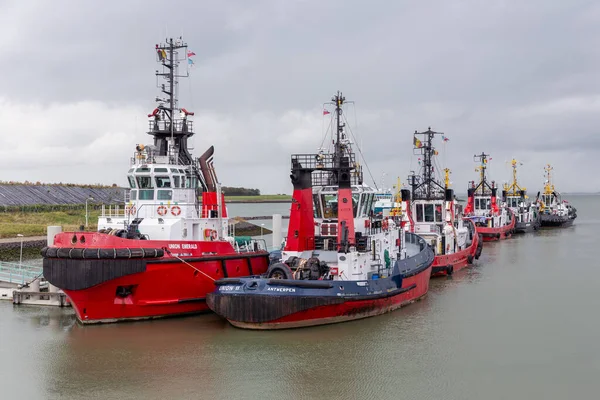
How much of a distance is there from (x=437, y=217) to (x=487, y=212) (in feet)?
85.9

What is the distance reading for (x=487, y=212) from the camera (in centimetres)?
5534

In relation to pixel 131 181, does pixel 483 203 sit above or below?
above

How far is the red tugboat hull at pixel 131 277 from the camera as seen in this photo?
53.8ft

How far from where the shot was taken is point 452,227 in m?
30.6

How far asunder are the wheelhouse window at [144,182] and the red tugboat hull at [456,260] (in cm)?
1417

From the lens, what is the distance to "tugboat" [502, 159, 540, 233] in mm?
59438

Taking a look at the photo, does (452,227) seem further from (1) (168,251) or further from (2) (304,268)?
(1) (168,251)

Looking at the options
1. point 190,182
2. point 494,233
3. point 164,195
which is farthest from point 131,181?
point 494,233

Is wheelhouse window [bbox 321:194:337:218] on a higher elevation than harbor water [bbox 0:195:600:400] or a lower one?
higher

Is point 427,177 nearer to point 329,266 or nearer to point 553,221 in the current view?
point 329,266

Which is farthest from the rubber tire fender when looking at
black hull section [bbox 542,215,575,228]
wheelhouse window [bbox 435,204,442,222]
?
black hull section [bbox 542,215,575,228]

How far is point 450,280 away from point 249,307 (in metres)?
14.5

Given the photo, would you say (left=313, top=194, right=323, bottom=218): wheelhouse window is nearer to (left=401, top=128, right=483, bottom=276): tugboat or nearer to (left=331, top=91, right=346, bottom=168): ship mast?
(left=331, top=91, right=346, bottom=168): ship mast

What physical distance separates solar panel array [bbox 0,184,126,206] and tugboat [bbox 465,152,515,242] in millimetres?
32222
